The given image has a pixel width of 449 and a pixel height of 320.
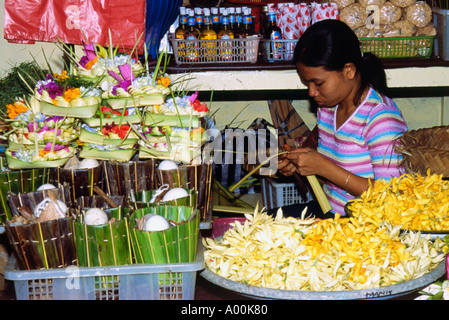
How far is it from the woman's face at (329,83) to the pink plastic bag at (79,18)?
1.17 metres

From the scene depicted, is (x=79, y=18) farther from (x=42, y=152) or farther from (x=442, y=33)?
(x=442, y=33)

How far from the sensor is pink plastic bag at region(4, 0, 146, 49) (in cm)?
323

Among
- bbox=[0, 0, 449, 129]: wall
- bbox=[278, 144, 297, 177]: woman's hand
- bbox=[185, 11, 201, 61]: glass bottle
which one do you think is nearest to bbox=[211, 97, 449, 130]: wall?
bbox=[0, 0, 449, 129]: wall

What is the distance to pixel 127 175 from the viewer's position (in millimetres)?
2148

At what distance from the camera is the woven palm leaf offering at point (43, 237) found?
5.44 ft

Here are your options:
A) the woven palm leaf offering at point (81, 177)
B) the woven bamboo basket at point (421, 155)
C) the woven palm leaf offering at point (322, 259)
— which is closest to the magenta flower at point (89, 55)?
the woven palm leaf offering at point (81, 177)

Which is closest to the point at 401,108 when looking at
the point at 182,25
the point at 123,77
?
the point at 182,25

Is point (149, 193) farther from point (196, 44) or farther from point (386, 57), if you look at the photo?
point (386, 57)

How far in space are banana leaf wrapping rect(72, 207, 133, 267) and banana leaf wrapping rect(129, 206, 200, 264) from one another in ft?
0.13

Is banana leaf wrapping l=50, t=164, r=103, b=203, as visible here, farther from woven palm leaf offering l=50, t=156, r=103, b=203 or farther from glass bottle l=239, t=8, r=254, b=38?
glass bottle l=239, t=8, r=254, b=38

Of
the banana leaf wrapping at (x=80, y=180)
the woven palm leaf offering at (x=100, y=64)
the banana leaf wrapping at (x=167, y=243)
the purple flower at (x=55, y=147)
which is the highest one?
the woven palm leaf offering at (x=100, y=64)

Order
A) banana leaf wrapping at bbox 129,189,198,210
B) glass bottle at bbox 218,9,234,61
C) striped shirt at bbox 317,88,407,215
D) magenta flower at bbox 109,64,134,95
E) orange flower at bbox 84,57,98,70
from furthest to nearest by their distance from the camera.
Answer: glass bottle at bbox 218,9,234,61, striped shirt at bbox 317,88,407,215, orange flower at bbox 84,57,98,70, magenta flower at bbox 109,64,134,95, banana leaf wrapping at bbox 129,189,198,210

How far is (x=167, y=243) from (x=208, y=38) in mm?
2100

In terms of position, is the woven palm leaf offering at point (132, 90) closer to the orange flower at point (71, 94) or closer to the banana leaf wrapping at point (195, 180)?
the orange flower at point (71, 94)
